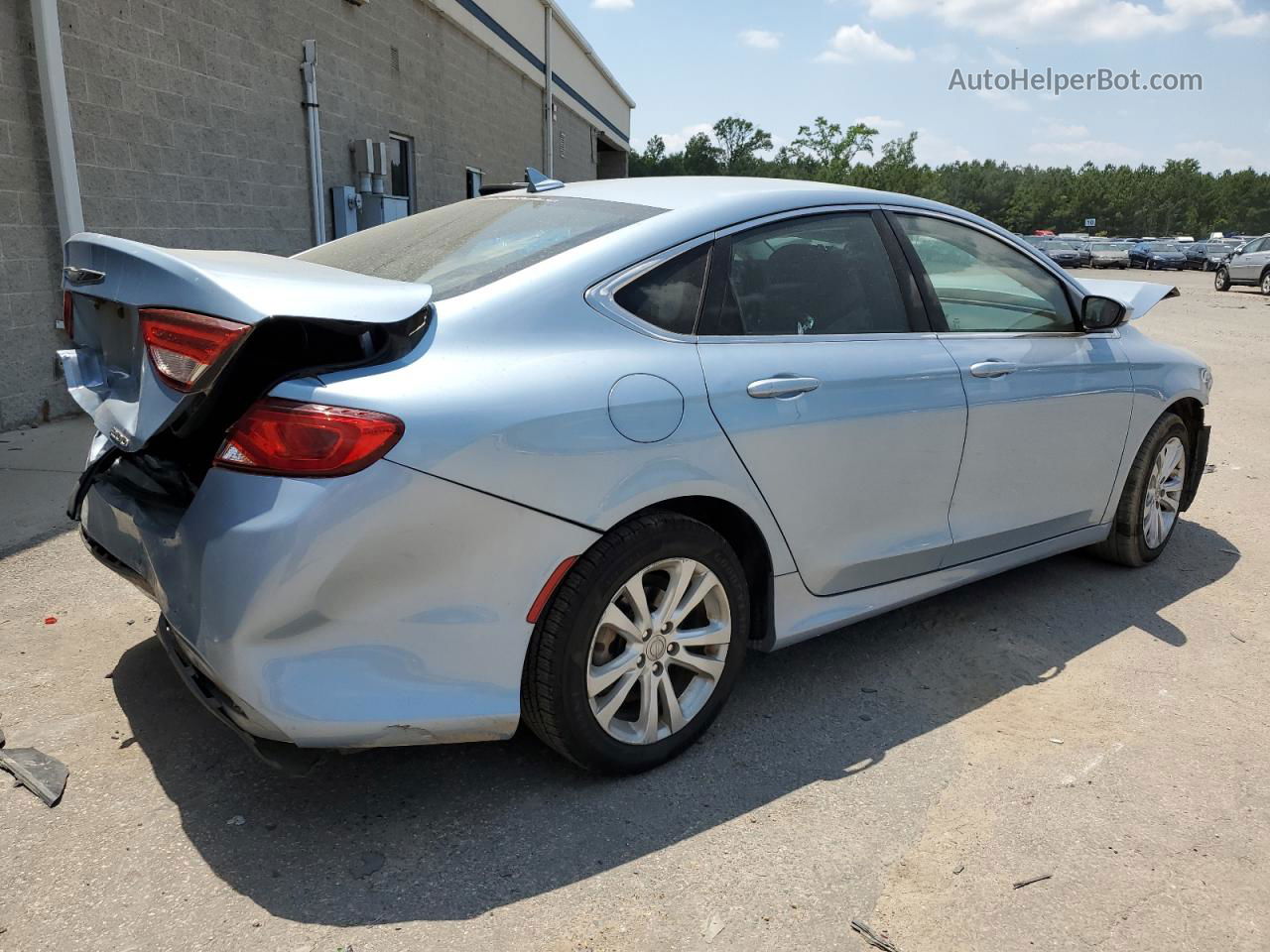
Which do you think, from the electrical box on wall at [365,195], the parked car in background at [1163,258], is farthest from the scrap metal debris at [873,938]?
the parked car in background at [1163,258]

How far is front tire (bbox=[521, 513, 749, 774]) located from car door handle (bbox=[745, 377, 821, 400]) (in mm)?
413

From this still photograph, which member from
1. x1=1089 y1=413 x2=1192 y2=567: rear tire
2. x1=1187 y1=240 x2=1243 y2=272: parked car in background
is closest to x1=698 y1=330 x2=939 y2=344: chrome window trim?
x1=1089 y1=413 x2=1192 y2=567: rear tire

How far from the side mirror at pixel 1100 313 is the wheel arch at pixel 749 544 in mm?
2037

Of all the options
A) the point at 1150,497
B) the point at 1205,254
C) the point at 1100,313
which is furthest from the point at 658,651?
the point at 1205,254

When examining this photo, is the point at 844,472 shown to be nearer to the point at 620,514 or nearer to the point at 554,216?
the point at 620,514

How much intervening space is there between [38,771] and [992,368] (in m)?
3.23

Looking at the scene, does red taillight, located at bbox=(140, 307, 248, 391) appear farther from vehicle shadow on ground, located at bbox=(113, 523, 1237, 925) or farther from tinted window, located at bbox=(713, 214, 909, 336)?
tinted window, located at bbox=(713, 214, 909, 336)

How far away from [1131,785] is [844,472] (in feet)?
3.98

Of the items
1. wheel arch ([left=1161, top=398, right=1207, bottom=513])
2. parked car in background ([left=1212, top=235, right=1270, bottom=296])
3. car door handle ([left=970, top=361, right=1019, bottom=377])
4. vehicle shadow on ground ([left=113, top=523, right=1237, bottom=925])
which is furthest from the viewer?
parked car in background ([left=1212, top=235, right=1270, bottom=296])

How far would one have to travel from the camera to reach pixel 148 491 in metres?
2.51

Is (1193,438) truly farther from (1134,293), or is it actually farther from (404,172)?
(404,172)

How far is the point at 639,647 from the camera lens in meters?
2.64

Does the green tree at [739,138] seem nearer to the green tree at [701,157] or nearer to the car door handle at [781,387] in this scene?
the green tree at [701,157]

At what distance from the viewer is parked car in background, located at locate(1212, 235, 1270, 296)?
26953mm
